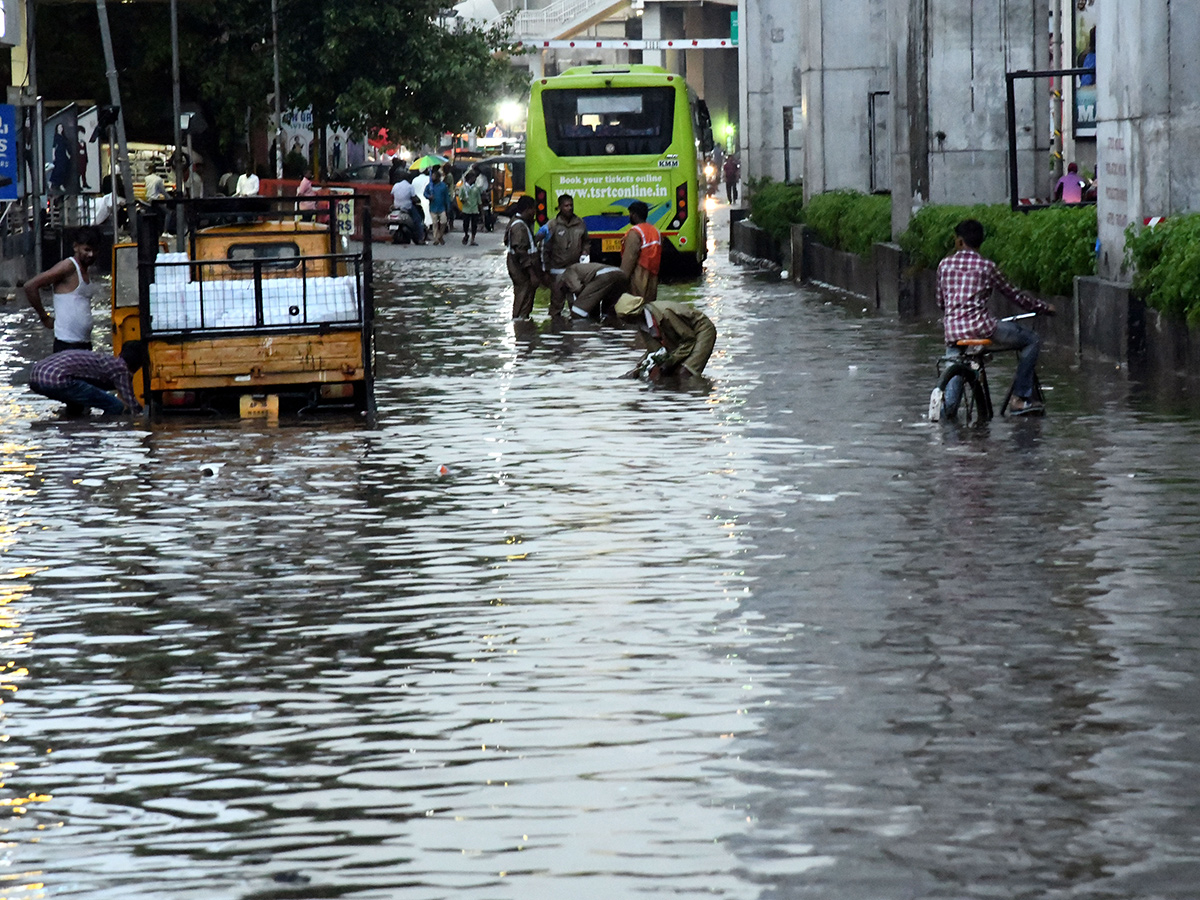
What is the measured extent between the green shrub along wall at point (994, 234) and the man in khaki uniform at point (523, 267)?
172 inches

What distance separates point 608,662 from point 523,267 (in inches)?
784

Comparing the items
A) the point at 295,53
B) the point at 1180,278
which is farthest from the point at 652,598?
the point at 295,53

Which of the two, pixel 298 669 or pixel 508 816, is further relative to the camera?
pixel 298 669

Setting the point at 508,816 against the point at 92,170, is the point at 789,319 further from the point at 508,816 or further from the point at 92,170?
the point at 508,816

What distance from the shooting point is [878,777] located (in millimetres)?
6582

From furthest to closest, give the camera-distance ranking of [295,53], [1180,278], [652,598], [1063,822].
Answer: [295,53] → [1180,278] → [652,598] → [1063,822]

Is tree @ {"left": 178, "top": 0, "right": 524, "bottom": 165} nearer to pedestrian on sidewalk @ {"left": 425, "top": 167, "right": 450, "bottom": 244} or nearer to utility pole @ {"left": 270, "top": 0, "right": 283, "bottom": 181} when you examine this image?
utility pole @ {"left": 270, "top": 0, "right": 283, "bottom": 181}

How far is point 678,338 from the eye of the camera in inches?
784

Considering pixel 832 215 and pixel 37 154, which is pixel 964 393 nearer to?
pixel 832 215

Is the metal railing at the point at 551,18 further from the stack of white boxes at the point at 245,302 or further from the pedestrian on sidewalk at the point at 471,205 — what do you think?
the stack of white boxes at the point at 245,302

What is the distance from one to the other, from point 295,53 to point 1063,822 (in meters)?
50.5

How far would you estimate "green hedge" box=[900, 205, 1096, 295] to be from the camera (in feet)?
71.4

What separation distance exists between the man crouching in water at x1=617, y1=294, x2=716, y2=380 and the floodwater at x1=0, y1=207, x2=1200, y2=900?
11.3 feet

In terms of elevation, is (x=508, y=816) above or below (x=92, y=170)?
below
